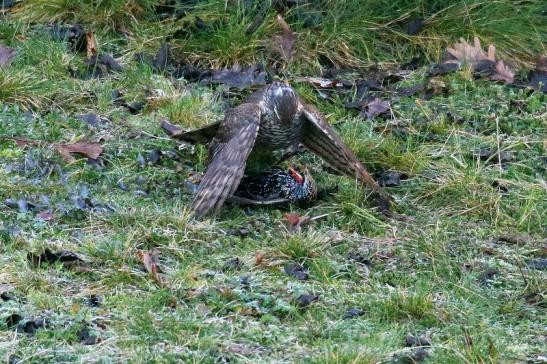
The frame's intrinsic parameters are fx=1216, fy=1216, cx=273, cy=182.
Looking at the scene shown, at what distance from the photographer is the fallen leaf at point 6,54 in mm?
8531

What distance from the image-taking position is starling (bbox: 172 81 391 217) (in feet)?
22.4

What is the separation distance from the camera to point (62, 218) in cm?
666

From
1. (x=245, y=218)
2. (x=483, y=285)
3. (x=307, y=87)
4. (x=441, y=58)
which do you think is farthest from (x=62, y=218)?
(x=441, y=58)

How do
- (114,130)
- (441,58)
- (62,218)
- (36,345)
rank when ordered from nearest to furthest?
(36,345) → (62,218) → (114,130) → (441,58)

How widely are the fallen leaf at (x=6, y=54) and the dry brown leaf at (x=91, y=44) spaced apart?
2.18 feet

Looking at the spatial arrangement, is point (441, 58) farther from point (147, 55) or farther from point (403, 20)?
point (147, 55)

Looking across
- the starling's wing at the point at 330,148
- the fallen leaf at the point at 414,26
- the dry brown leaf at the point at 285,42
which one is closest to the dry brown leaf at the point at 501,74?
the fallen leaf at the point at 414,26

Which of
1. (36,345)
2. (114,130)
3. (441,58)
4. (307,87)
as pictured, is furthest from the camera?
(441,58)

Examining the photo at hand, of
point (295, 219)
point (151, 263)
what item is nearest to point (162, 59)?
point (295, 219)

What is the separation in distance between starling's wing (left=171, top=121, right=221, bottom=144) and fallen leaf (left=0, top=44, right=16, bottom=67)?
1580mm

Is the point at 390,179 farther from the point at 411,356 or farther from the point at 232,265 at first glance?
the point at 411,356

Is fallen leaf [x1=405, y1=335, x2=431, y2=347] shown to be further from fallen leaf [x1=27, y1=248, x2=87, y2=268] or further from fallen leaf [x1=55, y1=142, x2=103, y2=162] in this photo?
fallen leaf [x1=55, y1=142, x2=103, y2=162]

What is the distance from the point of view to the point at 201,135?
25.0ft

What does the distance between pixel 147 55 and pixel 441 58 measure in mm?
2334
